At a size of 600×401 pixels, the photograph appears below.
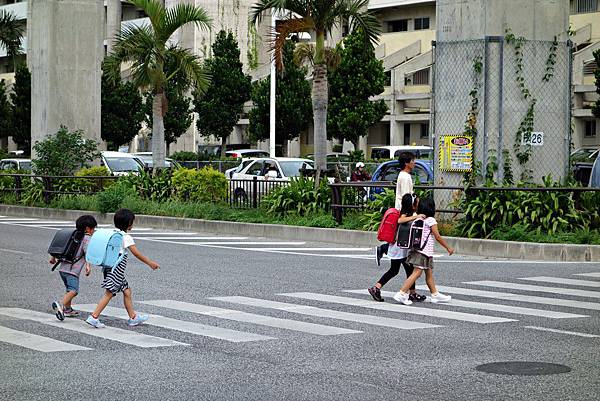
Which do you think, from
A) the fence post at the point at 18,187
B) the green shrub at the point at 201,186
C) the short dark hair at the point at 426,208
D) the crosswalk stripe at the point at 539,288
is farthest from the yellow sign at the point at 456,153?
the fence post at the point at 18,187

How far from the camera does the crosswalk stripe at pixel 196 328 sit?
11.7m

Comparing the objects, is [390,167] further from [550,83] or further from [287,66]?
[287,66]

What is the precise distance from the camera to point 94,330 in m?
12.2

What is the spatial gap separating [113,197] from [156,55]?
4.52 m

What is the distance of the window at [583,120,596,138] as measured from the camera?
188 ft

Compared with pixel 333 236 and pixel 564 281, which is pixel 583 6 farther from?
pixel 564 281

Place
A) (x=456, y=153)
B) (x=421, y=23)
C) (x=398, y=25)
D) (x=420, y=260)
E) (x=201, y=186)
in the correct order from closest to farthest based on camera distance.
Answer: (x=420, y=260)
(x=456, y=153)
(x=201, y=186)
(x=421, y=23)
(x=398, y=25)

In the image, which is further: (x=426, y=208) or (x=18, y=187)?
Answer: (x=18, y=187)

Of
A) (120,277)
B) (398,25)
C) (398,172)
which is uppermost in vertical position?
(398,25)

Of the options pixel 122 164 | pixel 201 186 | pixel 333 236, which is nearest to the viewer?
pixel 333 236

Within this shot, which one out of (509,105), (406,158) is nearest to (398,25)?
(509,105)

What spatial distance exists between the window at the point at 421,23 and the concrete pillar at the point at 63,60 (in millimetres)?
33884

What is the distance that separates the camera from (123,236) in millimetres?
12422

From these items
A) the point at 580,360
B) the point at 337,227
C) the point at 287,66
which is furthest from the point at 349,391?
the point at 287,66
